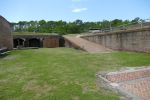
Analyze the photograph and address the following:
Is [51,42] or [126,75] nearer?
[126,75]

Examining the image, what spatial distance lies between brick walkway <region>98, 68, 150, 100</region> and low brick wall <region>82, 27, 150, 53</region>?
801 centimetres

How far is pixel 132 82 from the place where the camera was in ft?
29.7

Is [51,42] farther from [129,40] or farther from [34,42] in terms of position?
[129,40]

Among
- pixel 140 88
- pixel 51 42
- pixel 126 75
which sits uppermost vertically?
pixel 51 42

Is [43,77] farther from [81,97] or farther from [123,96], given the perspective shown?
[123,96]

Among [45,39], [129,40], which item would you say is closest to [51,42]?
[45,39]

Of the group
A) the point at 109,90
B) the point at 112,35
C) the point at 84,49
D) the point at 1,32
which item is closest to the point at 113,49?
the point at 112,35

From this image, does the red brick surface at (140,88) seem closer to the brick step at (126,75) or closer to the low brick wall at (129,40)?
the brick step at (126,75)

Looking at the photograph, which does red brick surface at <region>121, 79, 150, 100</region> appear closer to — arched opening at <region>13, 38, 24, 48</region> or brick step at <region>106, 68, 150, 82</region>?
brick step at <region>106, 68, 150, 82</region>

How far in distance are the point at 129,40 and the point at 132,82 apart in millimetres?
12525

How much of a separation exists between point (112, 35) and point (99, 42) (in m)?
4.40

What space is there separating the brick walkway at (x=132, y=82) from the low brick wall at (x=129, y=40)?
8006 millimetres

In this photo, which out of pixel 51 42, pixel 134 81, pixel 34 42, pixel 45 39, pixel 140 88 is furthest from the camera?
pixel 34 42

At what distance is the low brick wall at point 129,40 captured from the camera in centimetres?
A: 1861
